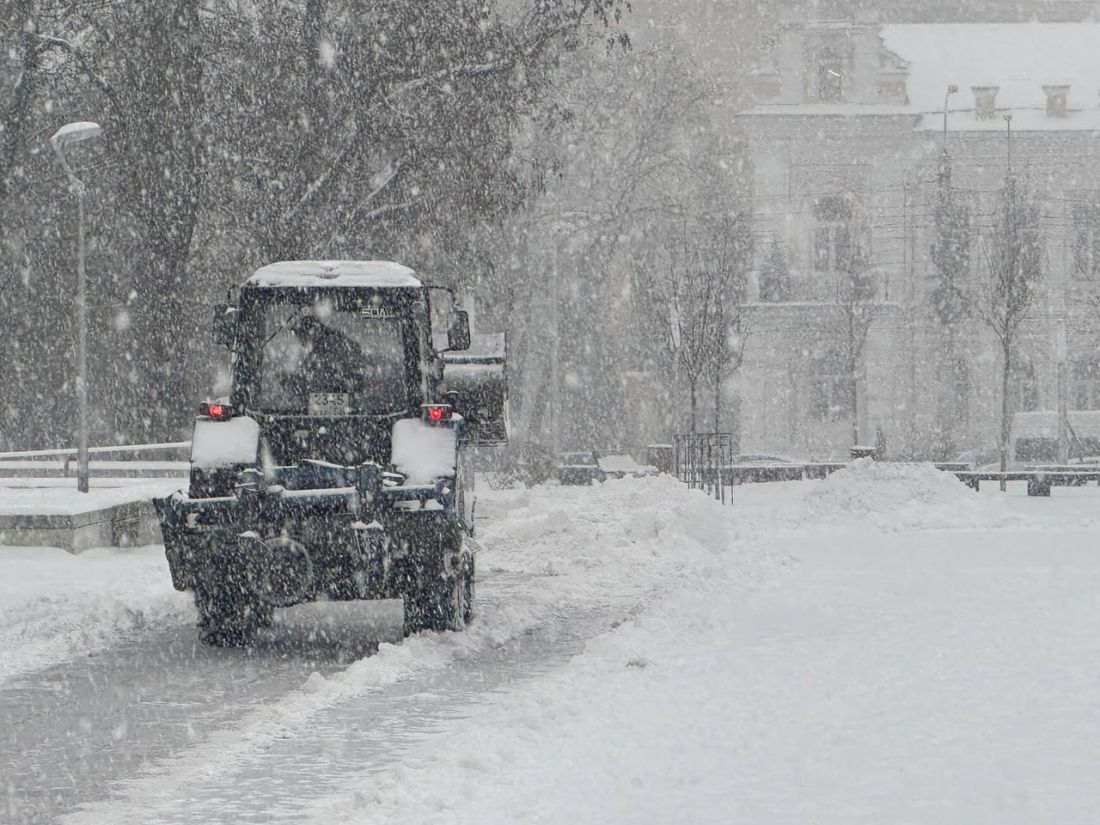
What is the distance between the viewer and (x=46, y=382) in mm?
36125

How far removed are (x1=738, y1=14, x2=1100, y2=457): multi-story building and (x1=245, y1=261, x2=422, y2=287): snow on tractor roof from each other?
35589mm

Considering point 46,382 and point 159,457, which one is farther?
point 46,382

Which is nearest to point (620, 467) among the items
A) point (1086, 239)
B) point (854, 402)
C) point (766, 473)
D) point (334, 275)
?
point (766, 473)

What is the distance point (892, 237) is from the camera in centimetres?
5012

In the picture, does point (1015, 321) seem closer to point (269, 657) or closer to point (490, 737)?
point (269, 657)

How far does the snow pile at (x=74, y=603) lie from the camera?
37.4ft

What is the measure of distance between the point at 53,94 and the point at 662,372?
24.5 m

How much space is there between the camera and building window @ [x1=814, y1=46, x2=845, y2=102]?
49.8m

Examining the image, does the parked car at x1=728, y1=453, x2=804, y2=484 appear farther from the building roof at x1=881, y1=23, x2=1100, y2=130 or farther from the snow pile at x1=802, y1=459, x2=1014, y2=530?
the building roof at x1=881, y1=23, x2=1100, y2=130

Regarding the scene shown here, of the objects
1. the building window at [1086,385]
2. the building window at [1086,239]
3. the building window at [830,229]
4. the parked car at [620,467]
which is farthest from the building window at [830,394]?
the building window at [1086,239]

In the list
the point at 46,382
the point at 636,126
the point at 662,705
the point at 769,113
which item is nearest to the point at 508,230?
the point at 636,126

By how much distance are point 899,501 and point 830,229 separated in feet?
92.7

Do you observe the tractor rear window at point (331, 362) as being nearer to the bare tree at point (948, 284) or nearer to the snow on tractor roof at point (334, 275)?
the snow on tractor roof at point (334, 275)

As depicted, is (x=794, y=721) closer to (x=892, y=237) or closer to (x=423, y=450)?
(x=423, y=450)
